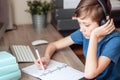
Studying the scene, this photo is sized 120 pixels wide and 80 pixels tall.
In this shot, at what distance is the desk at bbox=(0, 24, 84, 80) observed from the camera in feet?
4.18

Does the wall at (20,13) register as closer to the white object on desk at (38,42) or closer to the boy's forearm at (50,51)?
the white object on desk at (38,42)

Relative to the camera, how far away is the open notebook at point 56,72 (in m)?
1.11

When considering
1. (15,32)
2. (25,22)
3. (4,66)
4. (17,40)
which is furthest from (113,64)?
(25,22)

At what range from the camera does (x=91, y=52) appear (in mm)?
1080

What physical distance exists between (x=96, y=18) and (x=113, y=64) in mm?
243

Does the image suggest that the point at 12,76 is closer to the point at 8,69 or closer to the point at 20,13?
the point at 8,69

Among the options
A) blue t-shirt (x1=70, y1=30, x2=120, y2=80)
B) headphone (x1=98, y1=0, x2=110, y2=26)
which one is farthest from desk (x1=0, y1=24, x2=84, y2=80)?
headphone (x1=98, y1=0, x2=110, y2=26)

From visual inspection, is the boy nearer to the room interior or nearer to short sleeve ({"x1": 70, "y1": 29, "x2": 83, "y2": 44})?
short sleeve ({"x1": 70, "y1": 29, "x2": 83, "y2": 44})

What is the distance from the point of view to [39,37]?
170 cm

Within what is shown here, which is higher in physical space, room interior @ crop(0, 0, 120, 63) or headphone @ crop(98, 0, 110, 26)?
headphone @ crop(98, 0, 110, 26)

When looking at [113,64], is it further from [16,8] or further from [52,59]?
[16,8]

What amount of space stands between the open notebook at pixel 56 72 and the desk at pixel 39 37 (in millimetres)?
37

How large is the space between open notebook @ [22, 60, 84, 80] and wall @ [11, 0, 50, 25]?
0.82 meters

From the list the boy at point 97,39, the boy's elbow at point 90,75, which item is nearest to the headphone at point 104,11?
the boy at point 97,39
